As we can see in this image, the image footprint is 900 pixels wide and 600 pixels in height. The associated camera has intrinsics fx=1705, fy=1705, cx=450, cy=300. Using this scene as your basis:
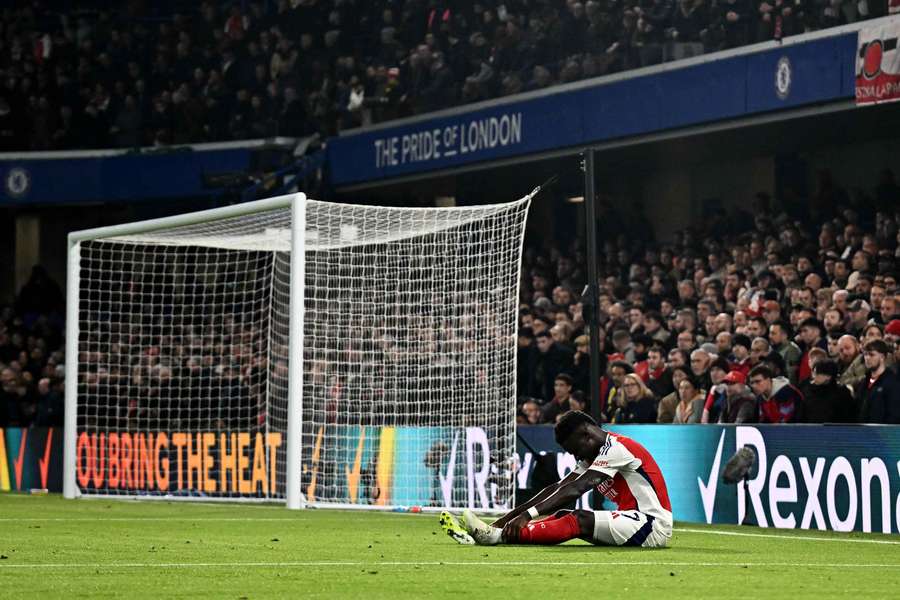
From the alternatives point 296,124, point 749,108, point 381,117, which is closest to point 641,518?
point 749,108

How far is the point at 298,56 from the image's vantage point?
2938 cm

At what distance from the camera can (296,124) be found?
28.2m

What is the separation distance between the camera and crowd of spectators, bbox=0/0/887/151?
2242 cm

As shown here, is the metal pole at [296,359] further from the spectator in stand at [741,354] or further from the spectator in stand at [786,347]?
the spectator in stand at [786,347]

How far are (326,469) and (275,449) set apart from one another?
1.97 meters

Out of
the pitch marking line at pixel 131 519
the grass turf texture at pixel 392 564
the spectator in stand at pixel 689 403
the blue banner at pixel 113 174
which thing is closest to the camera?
the grass turf texture at pixel 392 564

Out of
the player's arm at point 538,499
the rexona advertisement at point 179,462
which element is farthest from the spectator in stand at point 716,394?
the rexona advertisement at point 179,462

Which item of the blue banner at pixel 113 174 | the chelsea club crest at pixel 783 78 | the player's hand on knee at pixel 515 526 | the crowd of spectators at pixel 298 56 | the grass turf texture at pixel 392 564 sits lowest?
the grass turf texture at pixel 392 564

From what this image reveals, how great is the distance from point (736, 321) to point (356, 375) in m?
3.99

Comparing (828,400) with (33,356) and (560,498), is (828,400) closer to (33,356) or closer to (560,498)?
(560,498)

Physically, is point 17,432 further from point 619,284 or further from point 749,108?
point 749,108

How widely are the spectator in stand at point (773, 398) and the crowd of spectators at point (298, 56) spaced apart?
261 inches

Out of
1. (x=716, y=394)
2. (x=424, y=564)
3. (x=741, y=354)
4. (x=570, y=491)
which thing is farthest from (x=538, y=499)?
(x=741, y=354)

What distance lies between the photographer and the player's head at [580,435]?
1025 centimetres
